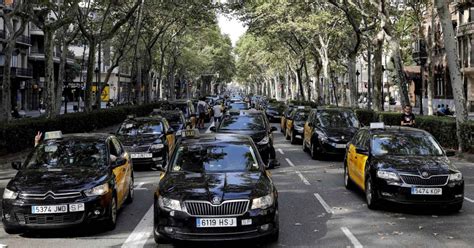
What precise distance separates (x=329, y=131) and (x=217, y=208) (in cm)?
1091

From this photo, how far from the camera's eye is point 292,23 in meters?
34.4

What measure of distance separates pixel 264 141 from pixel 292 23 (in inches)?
817

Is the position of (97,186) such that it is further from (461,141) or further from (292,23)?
(292,23)

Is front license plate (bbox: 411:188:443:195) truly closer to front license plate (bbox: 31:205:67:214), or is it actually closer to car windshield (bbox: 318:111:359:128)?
front license plate (bbox: 31:205:67:214)

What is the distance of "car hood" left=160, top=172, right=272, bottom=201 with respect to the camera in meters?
6.57

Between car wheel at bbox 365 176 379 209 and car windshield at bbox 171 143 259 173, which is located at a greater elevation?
car windshield at bbox 171 143 259 173

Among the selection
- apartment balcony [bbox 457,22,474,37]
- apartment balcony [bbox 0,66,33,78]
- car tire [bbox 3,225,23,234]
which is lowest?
car tire [bbox 3,225,23,234]

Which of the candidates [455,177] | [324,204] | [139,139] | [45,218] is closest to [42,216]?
[45,218]

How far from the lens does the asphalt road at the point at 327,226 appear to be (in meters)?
7.12

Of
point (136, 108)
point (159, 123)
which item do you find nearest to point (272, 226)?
point (159, 123)

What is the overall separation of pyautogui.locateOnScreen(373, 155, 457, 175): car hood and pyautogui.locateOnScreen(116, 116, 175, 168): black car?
6.47 meters

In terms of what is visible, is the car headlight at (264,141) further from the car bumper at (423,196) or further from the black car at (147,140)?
the car bumper at (423,196)

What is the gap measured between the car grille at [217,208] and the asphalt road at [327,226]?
429 mm

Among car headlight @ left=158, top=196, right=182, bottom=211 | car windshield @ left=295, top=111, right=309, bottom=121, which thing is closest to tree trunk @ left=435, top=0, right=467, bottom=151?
car windshield @ left=295, top=111, right=309, bottom=121
